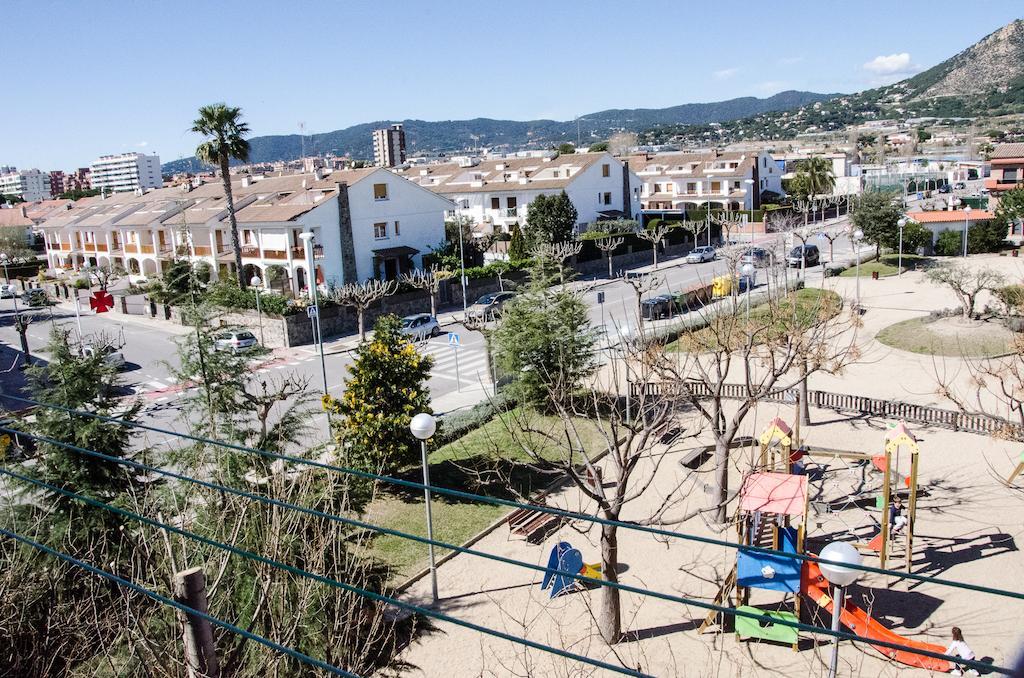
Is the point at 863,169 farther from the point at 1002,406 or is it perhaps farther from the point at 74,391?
the point at 74,391

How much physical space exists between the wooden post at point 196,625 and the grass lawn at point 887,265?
4356cm

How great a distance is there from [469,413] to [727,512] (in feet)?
28.4

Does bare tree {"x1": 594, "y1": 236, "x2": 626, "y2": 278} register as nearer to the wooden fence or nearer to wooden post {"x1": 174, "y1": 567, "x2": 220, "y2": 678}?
the wooden fence

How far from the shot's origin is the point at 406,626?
12.6 meters

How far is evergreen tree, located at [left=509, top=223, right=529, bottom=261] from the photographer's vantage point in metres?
48.9

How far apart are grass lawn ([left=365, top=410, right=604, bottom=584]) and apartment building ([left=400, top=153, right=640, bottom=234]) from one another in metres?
36.9

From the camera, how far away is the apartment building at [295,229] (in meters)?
40.7

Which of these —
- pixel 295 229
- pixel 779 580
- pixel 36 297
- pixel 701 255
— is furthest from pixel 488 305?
pixel 36 297

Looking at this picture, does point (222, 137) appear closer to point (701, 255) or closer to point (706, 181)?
point (701, 255)

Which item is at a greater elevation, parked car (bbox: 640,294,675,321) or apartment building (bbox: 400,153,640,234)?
apartment building (bbox: 400,153,640,234)

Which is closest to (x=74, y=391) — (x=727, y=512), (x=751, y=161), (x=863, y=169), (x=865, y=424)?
(x=727, y=512)

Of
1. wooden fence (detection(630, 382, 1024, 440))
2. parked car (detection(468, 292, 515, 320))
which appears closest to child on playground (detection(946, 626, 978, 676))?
wooden fence (detection(630, 382, 1024, 440))

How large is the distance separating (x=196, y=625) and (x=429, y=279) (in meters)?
Result: 35.9

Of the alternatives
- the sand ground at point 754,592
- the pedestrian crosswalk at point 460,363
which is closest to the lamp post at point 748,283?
the sand ground at point 754,592
